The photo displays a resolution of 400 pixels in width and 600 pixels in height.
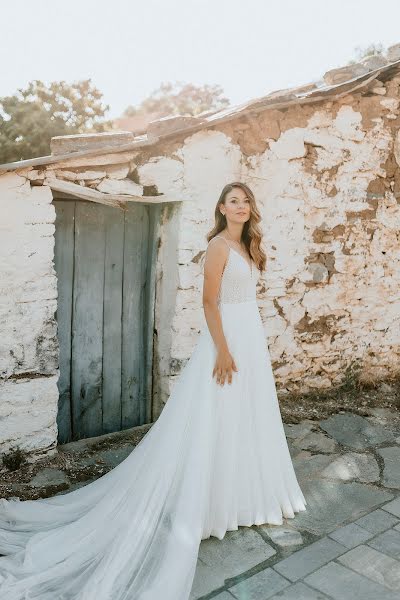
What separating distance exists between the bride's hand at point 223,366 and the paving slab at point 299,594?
105 cm

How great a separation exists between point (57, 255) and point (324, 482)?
248cm

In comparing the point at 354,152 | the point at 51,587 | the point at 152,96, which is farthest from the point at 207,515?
the point at 152,96

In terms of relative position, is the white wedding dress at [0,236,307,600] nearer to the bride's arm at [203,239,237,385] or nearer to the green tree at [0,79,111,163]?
the bride's arm at [203,239,237,385]

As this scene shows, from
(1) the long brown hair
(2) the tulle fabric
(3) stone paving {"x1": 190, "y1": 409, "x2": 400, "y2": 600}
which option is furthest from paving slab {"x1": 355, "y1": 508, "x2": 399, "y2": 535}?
(1) the long brown hair

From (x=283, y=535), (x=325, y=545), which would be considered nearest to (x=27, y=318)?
(x=283, y=535)

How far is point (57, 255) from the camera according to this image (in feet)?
13.5

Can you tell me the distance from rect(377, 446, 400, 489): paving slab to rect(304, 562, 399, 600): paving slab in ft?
3.51

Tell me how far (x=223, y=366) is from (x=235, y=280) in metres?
0.48

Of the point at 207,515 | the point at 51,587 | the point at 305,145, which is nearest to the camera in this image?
the point at 51,587

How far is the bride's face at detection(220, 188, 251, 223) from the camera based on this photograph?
A: 3123 mm

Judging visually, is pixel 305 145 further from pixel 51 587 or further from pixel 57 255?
pixel 51 587

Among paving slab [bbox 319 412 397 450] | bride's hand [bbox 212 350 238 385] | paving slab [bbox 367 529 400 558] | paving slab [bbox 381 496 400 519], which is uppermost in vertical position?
bride's hand [bbox 212 350 238 385]

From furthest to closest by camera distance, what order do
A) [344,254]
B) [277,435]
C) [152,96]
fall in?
[152,96], [344,254], [277,435]

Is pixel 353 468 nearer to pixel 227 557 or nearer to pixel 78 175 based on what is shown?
pixel 227 557
